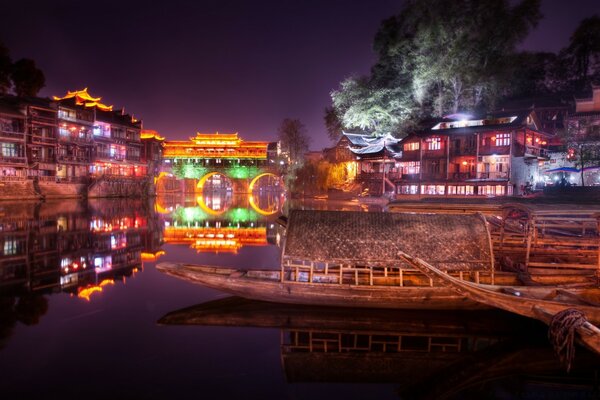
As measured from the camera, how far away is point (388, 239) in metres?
11.8

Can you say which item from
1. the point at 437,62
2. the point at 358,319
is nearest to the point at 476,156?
the point at 437,62

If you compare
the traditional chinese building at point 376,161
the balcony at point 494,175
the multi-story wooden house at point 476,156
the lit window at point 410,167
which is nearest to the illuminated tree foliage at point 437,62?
the traditional chinese building at point 376,161

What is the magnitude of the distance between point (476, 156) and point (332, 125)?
31.0 meters

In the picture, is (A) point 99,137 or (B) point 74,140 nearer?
(B) point 74,140

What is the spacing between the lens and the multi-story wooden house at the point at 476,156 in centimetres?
4291

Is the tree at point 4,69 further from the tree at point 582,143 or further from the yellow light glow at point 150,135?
the tree at point 582,143

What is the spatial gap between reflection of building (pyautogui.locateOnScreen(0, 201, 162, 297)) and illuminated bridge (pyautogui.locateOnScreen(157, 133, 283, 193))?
47526 mm

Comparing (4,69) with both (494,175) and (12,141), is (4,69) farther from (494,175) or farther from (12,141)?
(494,175)

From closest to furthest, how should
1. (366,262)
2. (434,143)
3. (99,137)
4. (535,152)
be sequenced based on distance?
(366,262) < (535,152) < (434,143) < (99,137)

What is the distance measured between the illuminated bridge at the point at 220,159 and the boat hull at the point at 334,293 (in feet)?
230

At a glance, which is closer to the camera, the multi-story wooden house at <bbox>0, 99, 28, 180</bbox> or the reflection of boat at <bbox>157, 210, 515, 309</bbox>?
the reflection of boat at <bbox>157, 210, 515, 309</bbox>

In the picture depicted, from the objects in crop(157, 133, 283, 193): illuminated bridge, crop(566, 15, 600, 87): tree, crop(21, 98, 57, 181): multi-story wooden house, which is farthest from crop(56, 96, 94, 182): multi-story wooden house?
crop(566, 15, 600, 87): tree

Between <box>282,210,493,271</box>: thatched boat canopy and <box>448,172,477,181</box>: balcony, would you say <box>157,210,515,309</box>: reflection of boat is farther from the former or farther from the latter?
<box>448,172,477,181</box>: balcony

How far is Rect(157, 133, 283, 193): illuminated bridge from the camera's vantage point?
81.6m
